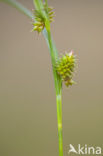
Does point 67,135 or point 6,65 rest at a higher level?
point 6,65

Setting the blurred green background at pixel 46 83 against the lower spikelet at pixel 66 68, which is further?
the blurred green background at pixel 46 83

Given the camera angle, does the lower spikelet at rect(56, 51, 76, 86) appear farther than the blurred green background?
No

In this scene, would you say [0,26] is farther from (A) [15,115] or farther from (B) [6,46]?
(A) [15,115]

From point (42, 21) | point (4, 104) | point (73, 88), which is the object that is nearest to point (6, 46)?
point (4, 104)
